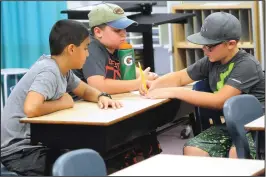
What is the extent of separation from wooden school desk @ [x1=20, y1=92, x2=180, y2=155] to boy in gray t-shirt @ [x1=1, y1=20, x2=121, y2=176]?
6 cm

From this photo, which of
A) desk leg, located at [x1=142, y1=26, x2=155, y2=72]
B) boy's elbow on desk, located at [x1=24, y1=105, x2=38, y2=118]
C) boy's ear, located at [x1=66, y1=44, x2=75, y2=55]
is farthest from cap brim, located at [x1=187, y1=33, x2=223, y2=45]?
desk leg, located at [x1=142, y1=26, x2=155, y2=72]

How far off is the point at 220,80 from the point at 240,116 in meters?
0.51

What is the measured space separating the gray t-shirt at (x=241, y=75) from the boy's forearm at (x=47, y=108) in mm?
949

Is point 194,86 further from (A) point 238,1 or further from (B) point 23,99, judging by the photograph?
(A) point 238,1

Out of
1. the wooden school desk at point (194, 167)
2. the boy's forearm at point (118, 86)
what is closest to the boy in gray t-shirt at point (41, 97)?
the boy's forearm at point (118, 86)

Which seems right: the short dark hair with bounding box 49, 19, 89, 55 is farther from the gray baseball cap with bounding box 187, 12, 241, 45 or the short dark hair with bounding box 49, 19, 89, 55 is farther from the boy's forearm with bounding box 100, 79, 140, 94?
the gray baseball cap with bounding box 187, 12, 241, 45

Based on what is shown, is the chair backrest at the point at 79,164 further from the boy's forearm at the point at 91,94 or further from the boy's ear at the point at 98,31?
the boy's ear at the point at 98,31

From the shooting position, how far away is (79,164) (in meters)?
2.76

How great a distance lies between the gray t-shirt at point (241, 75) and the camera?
4055 millimetres

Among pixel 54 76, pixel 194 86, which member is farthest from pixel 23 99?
pixel 194 86

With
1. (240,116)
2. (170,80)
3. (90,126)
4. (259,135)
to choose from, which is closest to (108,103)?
(90,126)

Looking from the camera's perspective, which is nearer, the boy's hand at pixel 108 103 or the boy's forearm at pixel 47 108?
the boy's forearm at pixel 47 108

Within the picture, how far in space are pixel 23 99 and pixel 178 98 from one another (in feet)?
3.05

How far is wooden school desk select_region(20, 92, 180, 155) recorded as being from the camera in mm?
3668
